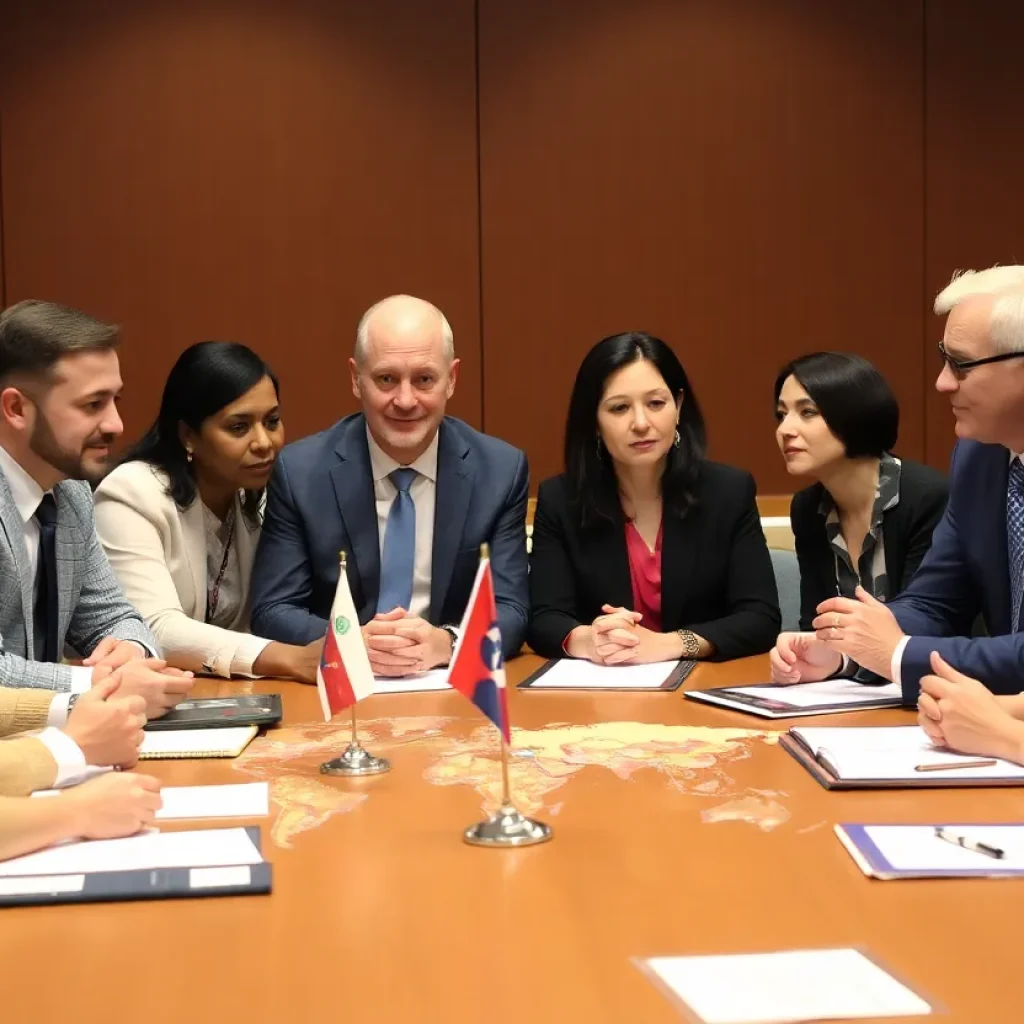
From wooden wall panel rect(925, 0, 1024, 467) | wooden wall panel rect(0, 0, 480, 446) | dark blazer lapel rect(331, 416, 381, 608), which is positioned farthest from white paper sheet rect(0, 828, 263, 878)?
wooden wall panel rect(925, 0, 1024, 467)

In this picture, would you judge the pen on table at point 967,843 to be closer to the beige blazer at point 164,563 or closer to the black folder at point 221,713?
the black folder at point 221,713

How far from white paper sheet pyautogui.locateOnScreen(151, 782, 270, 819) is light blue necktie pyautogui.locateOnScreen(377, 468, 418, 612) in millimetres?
1388

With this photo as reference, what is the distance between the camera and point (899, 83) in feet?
18.3

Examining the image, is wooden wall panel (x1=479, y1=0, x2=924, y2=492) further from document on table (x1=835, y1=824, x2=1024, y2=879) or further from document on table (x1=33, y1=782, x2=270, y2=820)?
document on table (x1=835, y1=824, x2=1024, y2=879)

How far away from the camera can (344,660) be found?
7.48 ft

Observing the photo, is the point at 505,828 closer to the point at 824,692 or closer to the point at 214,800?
the point at 214,800

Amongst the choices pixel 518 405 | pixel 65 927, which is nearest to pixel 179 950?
pixel 65 927

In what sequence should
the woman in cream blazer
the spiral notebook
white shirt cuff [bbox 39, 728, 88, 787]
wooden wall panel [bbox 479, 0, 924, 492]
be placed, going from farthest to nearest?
wooden wall panel [bbox 479, 0, 924, 492]
the woman in cream blazer
the spiral notebook
white shirt cuff [bbox 39, 728, 88, 787]

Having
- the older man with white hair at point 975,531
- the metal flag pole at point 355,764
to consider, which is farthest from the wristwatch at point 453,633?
the metal flag pole at point 355,764

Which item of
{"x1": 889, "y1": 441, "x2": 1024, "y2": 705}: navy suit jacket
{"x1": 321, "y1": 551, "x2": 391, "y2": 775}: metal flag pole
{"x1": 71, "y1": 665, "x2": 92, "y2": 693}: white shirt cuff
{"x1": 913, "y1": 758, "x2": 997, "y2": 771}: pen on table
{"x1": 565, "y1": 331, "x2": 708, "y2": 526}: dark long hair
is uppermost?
{"x1": 565, "y1": 331, "x2": 708, "y2": 526}: dark long hair

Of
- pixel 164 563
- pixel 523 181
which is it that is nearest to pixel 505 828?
pixel 164 563

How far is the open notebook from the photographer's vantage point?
2.08m

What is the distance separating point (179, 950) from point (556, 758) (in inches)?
36.6

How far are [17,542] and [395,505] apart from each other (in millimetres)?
1008
